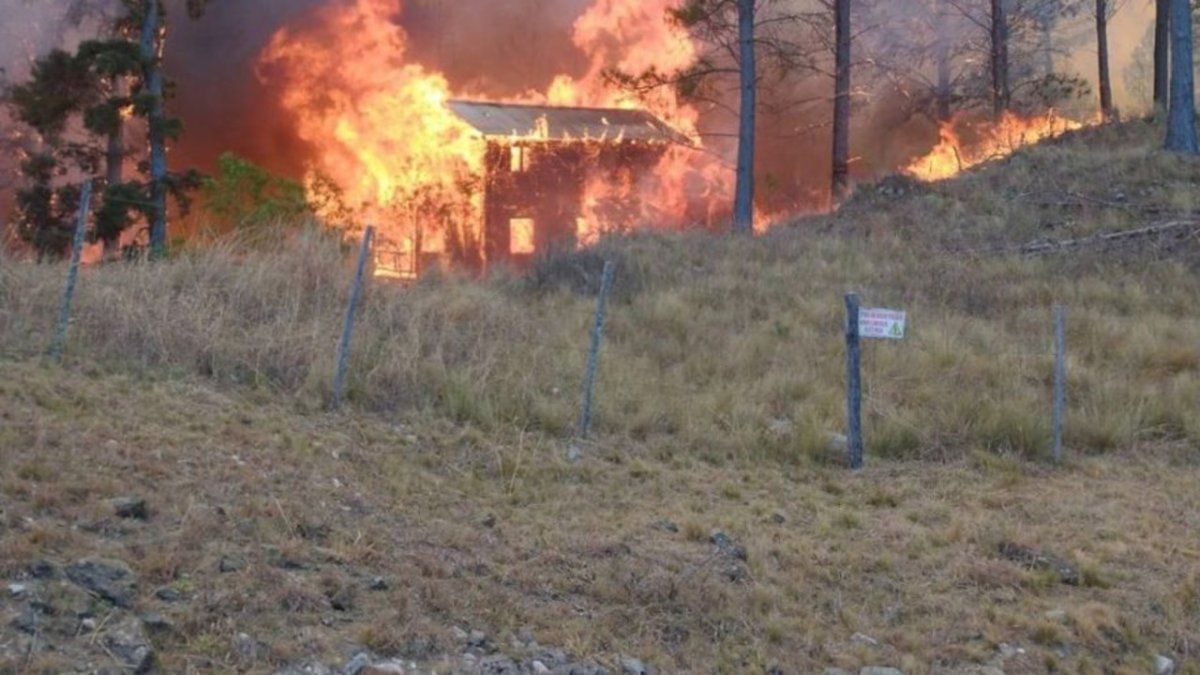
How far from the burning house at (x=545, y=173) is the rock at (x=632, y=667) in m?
18.6

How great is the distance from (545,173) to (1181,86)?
12.4m

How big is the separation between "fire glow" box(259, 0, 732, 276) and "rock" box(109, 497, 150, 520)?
48.8 feet

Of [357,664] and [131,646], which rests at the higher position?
[131,646]

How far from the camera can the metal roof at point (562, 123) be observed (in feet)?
82.8

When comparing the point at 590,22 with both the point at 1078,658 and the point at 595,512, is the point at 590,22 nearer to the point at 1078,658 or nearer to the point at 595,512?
the point at 595,512

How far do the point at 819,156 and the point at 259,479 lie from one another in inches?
1062

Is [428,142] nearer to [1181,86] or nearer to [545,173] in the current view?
[545,173]

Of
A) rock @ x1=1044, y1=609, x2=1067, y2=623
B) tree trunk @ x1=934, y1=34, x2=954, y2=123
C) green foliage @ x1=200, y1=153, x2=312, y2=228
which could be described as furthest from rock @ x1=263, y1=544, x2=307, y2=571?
tree trunk @ x1=934, y1=34, x2=954, y2=123

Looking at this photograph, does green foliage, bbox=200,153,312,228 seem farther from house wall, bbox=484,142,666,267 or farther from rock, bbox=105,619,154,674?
rock, bbox=105,619,154,674

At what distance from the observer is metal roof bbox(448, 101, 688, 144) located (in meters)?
25.2

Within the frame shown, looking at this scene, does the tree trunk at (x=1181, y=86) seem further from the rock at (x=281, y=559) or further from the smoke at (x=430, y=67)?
the rock at (x=281, y=559)

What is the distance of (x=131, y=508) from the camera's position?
615cm

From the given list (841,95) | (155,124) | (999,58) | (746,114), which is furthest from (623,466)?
(999,58)

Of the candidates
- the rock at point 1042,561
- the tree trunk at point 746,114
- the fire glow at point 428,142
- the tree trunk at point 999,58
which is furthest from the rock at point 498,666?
the tree trunk at point 999,58
